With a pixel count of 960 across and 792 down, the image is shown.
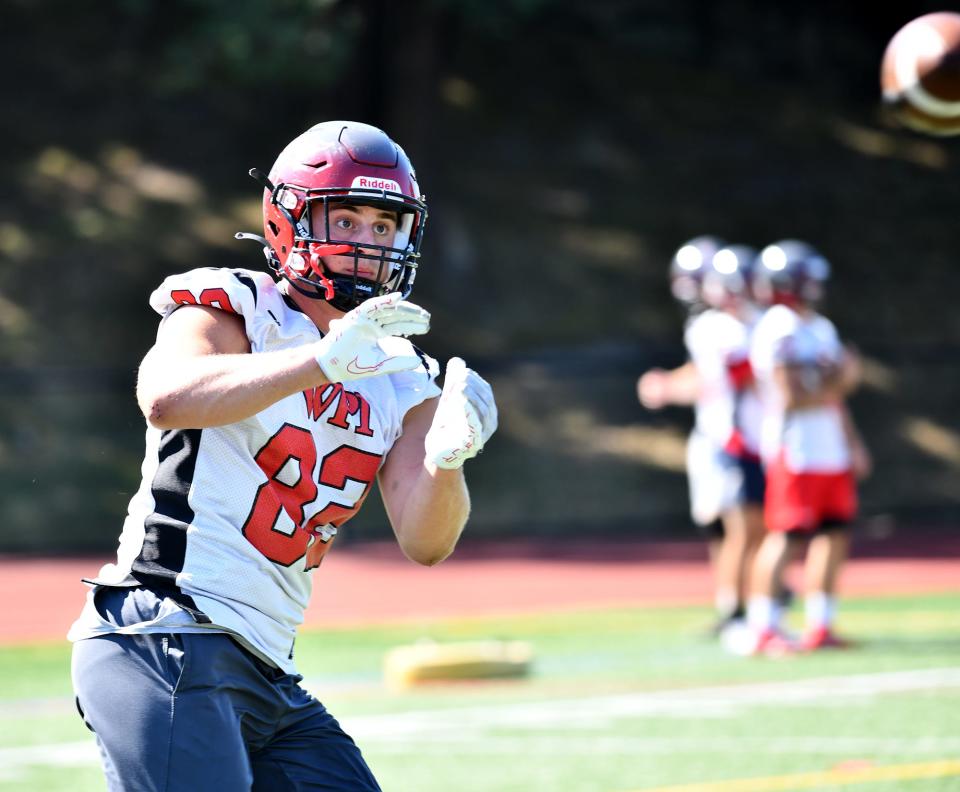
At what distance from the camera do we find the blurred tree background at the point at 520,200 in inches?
752

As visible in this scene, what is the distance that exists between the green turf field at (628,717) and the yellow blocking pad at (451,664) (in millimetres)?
91

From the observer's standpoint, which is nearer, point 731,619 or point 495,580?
point 731,619

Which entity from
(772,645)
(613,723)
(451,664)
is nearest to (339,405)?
(613,723)

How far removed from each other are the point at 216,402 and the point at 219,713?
0.66m

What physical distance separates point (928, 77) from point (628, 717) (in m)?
3.54

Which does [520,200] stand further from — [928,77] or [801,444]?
[928,77]

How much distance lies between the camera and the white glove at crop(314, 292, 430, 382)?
3.23m

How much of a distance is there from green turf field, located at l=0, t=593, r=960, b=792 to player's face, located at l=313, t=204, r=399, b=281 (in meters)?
3.27

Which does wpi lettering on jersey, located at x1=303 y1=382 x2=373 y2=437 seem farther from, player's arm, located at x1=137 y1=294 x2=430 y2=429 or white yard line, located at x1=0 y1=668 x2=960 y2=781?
white yard line, located at x1=0 y1=668 x2=960 y2=781

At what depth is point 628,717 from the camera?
8.04 metres

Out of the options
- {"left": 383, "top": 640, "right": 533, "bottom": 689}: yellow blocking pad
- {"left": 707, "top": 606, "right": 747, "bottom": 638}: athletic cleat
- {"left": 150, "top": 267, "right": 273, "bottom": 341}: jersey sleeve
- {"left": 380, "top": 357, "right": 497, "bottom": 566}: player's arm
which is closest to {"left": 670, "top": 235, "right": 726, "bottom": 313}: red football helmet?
{"left": 707, "top": 606, "right": 747, "bottom": 638}: athletic cleat

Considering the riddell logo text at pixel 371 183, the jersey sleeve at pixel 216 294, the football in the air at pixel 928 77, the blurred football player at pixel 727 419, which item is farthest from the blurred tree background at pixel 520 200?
the jersey sleeve at pixel 216 294

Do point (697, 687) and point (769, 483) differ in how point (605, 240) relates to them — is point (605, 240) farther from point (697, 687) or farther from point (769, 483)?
point (697, 687)

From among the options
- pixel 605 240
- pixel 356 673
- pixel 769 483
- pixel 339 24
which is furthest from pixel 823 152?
pixel 356 673
